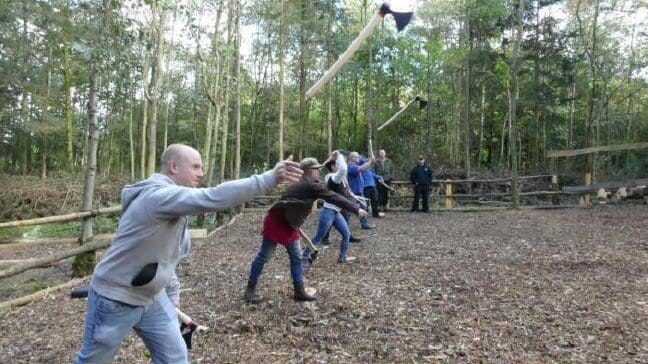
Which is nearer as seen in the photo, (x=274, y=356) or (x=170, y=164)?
(x=170, y=164)

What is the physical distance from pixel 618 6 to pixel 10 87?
25326 millimetres

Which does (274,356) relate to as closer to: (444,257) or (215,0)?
(444,257)

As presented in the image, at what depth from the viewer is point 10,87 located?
1513 centimetres

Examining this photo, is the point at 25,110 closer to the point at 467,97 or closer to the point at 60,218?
the point at 60,218

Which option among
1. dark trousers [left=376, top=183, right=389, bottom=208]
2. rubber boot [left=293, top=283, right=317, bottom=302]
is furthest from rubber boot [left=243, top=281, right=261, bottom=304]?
dark trousers [left=376, top=183, right=389, bottom=208]

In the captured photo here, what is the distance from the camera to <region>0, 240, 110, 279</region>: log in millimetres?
5384

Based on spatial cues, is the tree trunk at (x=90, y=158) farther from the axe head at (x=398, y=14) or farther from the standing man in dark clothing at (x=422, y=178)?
the standing man in dark clothing at (x=422, y=178)

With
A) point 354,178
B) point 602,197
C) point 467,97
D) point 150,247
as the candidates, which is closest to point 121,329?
point 150,247

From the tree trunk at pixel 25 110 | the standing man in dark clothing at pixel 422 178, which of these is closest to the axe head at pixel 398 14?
the standing man in dark clothing at pixel 422 178

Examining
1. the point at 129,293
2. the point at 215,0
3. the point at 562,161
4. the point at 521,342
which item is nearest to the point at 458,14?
the point at 562,161

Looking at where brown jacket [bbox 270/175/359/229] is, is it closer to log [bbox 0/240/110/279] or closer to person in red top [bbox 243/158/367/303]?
person in red top [bbox 243/158/367/303]

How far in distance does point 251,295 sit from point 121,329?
2.96m

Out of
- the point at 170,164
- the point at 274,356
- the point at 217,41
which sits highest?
the point at 217,41

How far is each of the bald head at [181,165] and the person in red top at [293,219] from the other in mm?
2427
